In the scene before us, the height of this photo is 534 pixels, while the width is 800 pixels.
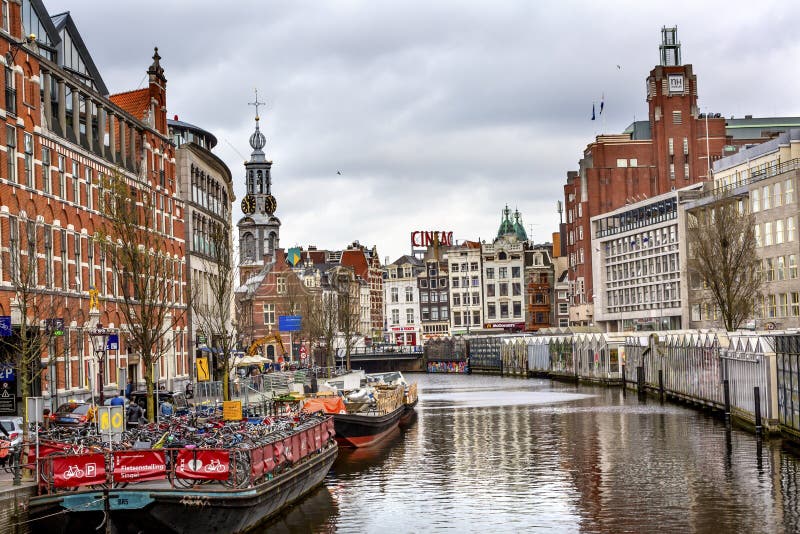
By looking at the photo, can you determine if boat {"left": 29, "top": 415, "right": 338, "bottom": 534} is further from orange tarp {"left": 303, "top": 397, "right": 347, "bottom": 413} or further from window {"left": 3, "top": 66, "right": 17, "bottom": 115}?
window {"left": 3, "top": 66, "right": 17, "bottom": 115}

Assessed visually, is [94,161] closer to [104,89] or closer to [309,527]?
[104,89]

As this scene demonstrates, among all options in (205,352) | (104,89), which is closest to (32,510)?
(104,89)

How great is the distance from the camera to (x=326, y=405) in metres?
49.6

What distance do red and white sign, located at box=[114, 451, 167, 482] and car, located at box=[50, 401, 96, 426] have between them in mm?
12170

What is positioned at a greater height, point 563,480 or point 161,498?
point 161,498

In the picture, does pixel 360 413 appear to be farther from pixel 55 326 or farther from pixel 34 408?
pixel 34 408

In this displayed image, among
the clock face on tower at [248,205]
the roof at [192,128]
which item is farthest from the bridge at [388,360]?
the roof at [192,128]

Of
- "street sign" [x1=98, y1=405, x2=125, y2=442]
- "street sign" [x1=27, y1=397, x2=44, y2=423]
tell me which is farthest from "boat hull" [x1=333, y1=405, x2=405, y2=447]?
"street sign" [x1=27, y1=397, x2=44, y2=423]

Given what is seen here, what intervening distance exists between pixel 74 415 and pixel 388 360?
122 m

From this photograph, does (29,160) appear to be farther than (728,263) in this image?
No

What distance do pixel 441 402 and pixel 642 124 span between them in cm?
7991

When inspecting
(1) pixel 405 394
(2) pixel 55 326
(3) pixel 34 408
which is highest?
(2) pixel 55 326

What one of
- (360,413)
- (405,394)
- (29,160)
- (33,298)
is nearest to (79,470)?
(33,298)

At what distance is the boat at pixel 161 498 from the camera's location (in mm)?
26438
